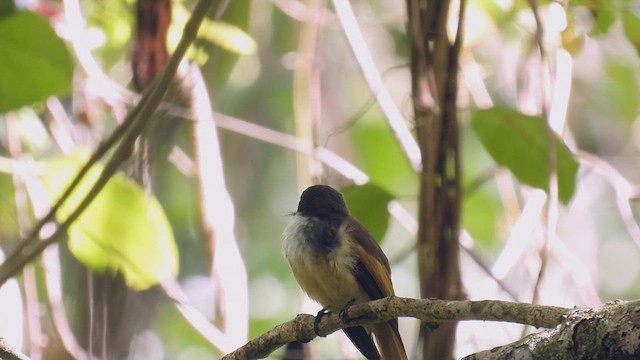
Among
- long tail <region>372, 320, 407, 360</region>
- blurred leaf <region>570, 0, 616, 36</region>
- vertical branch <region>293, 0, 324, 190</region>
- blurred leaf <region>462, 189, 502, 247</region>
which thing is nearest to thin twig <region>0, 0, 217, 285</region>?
long tail <region>372, 320, 407, 360</region>

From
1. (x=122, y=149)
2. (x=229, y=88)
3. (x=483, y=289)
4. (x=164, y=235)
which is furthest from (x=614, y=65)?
(x=122, y=149)

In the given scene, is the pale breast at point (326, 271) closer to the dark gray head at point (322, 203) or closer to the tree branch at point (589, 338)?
the dark gray head at point (322, 203)

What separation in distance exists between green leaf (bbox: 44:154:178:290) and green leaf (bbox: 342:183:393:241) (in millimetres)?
550

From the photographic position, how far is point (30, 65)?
2.23m

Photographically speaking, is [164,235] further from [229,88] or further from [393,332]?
[229,88]

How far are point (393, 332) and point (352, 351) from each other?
1.04m

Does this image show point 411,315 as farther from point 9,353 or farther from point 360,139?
point 360,139

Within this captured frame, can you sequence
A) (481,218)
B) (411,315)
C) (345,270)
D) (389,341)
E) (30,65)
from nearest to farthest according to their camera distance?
(411,315), (30,65), (345,270), (389,341), (481,218)

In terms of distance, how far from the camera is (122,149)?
1.97 meters

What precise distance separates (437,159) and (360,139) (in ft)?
5.05

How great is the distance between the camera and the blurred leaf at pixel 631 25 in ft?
8.27

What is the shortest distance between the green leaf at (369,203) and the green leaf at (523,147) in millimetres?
338

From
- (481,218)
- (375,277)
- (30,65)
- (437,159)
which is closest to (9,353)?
(30,65)

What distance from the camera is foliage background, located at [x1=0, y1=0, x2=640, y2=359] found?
10.3 ft
